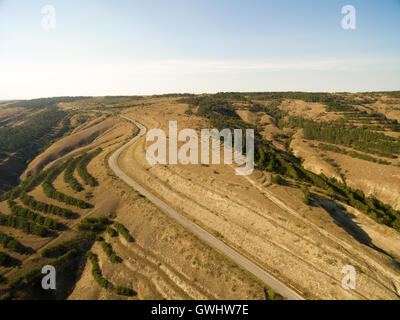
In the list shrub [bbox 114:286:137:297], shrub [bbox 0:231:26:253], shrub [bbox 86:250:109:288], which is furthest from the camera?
shrub [bbox 0:231:26:253]

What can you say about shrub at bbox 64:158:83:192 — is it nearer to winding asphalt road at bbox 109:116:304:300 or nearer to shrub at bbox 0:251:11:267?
winding asphalt road at bbox 109:116:304:300

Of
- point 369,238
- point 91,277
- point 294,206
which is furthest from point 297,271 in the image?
point 91,277

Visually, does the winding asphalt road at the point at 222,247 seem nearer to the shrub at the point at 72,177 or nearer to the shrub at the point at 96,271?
the shrub at the point at 72,177

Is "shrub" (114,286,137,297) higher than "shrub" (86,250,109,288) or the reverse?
the reverse

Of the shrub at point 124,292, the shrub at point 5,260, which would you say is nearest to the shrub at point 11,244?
the shrub at point 5,260

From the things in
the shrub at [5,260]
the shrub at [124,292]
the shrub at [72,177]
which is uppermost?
the shrub at [72,177]

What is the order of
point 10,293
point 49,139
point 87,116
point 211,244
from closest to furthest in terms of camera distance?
point 10,293 → point 211,244 → point 49,139 → point 87,116

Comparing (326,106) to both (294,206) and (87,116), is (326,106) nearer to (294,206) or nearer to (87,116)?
(294,206)

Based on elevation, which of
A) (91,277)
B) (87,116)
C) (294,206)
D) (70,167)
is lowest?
(91,277)

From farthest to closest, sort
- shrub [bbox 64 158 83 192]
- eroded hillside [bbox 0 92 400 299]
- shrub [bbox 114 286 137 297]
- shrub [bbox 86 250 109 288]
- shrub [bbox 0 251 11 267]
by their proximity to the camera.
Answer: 1. shrub [bbox 64 158 83 192]
2. shrub [bbox 0 251 11 267]
3. shrub [bbox 86 250 109 288]
4. eroded hillside [bbox 0 92 400 299]
5. shrub [bbox 114 286 137 297]

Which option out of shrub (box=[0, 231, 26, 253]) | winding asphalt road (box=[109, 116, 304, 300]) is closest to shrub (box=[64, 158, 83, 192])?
winding asphalt road (box=[109, 116, 304, 300])
